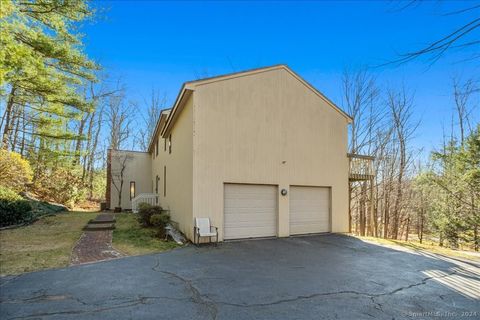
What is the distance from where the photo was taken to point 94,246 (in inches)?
325

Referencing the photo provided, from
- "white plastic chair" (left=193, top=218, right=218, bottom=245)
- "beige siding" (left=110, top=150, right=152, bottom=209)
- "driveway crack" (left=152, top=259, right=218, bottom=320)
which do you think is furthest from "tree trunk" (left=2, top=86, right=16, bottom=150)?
"driveway crack" (left=152, top=259, right=218, bottom=320)

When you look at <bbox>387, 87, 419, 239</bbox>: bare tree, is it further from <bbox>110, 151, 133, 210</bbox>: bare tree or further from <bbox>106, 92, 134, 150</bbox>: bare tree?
<bbox>106, 92, 134, 150</bbox>: bare tree

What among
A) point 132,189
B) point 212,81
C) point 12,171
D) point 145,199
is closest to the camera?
point 212,81

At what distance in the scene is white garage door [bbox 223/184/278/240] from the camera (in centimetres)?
948

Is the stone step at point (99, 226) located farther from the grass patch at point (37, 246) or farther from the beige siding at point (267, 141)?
the beige siding at point (267, 141)

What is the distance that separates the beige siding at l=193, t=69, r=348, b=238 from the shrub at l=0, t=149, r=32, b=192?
8.13 m

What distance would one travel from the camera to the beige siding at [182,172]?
9297 mm

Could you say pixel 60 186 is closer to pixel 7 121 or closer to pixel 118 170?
pixel 118 170

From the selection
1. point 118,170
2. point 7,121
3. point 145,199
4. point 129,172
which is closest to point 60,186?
point 118,170

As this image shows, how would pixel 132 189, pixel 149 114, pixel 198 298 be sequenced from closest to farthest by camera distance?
pixel 198 298 < pixel 132 189 < pixel 149 114

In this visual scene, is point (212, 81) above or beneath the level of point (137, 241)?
above

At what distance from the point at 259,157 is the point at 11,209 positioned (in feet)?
32.4

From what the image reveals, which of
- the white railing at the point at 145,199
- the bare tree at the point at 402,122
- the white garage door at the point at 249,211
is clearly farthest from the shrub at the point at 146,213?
the bare tree at the point at 402,122

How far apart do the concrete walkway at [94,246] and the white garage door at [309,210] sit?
6278 millimetres
